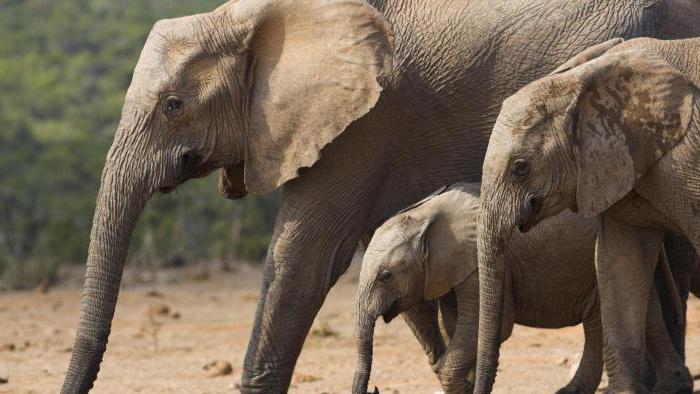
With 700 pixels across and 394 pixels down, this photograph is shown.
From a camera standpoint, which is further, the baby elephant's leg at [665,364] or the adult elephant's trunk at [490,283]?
the baby elephant's leg at [665,364]

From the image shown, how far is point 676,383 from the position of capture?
7.12 meters

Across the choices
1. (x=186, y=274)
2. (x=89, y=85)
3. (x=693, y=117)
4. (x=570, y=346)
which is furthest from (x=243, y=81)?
(x=89, y=85)

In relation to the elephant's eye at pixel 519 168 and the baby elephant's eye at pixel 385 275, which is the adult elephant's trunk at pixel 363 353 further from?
the elephant's eye at pixel 519 168

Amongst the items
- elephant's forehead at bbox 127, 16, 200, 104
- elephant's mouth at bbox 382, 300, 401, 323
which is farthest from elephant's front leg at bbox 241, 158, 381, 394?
elephant's forehead at bbox 127, 16, 200, 104

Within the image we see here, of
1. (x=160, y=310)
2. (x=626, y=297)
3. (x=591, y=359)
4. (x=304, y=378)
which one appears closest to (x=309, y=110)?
(x=626, y=297)

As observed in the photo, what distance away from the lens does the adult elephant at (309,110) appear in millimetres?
7000

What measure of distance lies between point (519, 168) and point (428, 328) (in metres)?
1.79

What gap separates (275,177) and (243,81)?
1.46ft

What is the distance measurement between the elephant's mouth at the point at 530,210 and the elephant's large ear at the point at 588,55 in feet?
1.69

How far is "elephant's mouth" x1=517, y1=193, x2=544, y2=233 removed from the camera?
20.2ft

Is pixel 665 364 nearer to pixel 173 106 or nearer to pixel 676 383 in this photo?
pixel 676 383

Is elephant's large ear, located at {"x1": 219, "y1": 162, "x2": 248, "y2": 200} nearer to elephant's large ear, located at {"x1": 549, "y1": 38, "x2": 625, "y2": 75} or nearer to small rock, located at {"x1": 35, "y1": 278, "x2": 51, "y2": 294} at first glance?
elephant's large ear, located at {"x1": 549, "y1": 38, "x2": 625, "y2": 75}

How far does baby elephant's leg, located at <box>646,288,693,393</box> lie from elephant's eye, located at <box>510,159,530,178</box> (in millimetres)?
1253

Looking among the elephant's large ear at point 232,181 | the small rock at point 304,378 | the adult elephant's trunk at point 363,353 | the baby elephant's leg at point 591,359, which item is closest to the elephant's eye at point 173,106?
the elephant's large ear at point 232,181
